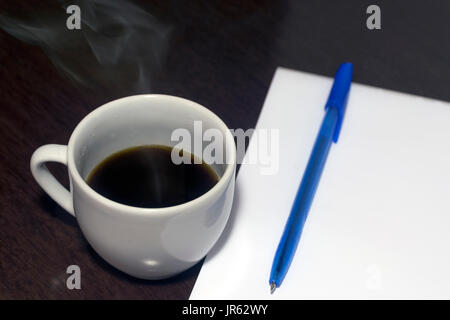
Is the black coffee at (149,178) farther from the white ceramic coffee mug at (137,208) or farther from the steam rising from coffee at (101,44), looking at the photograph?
the steam rising from coffee at (101,44)

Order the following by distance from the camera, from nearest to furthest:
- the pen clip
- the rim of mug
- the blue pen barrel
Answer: the rim of mug
the blue pen barrel
the pen clip

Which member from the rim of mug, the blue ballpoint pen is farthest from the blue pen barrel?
Result: the rim of mug

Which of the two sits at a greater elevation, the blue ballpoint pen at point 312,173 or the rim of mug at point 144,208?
the rim of mug at point 144,208

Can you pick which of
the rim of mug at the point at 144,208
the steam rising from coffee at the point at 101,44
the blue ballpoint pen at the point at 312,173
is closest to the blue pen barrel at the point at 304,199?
the blue ballpoint pen at the point at 312,173

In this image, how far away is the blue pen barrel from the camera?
0.56 metres

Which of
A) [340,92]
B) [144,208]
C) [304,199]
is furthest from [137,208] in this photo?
[340,92]

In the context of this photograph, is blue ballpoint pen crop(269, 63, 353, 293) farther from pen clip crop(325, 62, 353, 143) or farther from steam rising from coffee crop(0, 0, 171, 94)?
steam rising from coffee crop(0, 0, 171, 94)

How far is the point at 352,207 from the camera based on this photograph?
0.62m

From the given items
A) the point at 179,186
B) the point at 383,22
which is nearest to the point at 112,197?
the point at 179,186

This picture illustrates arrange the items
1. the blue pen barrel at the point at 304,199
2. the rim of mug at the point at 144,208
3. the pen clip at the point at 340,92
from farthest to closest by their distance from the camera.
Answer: the pen clip at the point at 340,92 → the blue pen barrel at the point at 304,199 → the rim of mug at the point at 144,208

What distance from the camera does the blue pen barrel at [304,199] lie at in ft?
1.84

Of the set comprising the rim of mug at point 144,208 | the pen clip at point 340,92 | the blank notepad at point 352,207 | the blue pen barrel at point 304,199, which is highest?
the rim of mug at point 144,208

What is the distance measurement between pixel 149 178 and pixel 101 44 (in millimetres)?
261
